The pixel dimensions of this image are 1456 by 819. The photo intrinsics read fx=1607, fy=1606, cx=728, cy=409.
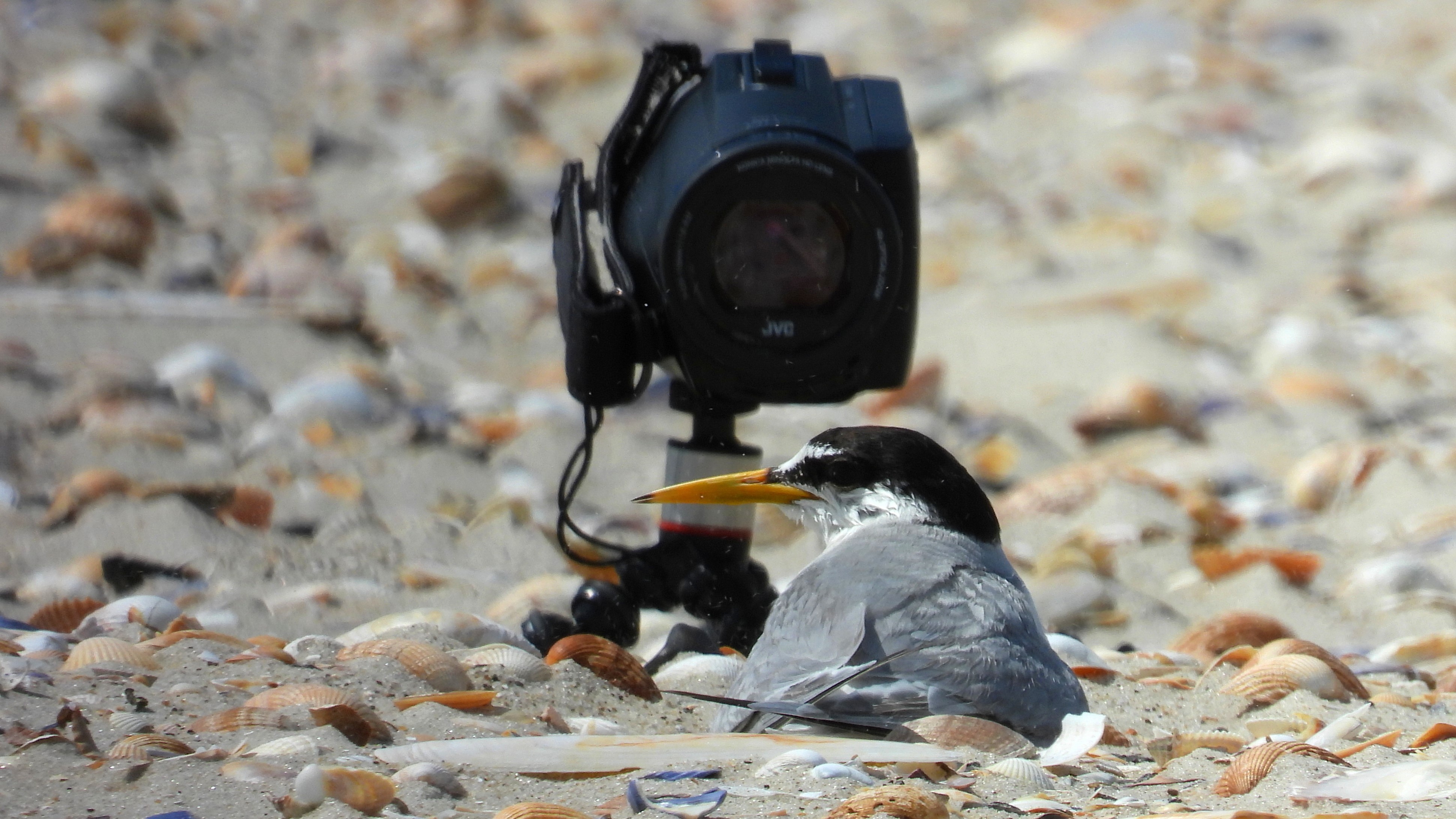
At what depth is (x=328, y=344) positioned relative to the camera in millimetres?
4953

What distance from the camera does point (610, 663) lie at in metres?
2.49

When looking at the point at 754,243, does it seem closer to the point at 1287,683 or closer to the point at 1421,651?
the point at 1287,683

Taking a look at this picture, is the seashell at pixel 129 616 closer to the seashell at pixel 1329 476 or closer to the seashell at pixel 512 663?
the seashell at pixel 512 663

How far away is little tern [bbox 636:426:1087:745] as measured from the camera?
210 centimetres

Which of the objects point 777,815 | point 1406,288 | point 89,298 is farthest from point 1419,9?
point 777,815

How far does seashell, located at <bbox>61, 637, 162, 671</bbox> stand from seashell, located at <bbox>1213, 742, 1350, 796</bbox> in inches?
58.7

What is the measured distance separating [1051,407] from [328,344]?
2.27 m

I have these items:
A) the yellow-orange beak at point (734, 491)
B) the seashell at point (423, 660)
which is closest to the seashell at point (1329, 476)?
the yellow-orange beak at point (734, 491)

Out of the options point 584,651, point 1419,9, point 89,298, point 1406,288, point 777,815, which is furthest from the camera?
point 1419,9

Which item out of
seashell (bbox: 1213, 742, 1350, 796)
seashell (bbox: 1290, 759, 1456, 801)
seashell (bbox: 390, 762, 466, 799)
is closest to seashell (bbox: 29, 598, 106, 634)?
seashell (bbox: 390, 762, 466, 799)

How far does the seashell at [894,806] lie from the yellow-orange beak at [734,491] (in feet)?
2.80

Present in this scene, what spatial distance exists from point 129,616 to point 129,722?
643 millimetres

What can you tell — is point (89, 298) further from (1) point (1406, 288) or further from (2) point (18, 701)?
(1) point (1406, 288)

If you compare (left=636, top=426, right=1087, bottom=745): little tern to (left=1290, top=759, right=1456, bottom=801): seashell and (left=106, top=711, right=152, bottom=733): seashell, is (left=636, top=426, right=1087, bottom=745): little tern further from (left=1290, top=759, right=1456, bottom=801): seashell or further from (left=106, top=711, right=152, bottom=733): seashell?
(left=106, top=711, right=152, bottom=733): seashell
